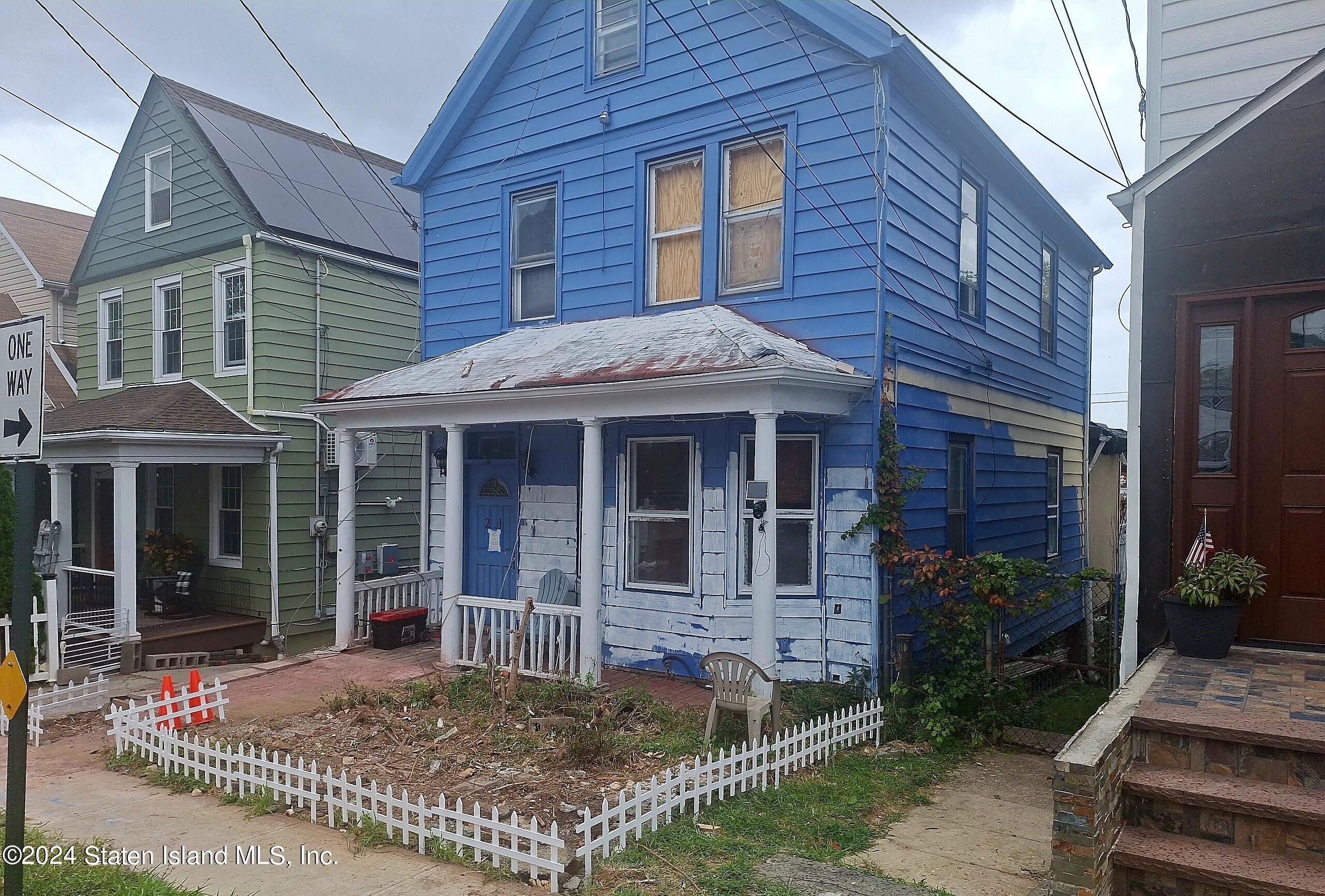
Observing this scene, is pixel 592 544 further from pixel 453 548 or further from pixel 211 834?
pixel 211 834

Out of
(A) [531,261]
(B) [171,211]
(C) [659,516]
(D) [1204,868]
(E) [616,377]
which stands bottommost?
(D) [1204,868]

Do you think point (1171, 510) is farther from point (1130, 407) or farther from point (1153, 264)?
point (1153, 264)

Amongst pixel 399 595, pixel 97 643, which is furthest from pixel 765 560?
pixel 97 643

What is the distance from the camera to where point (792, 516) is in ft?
29.5

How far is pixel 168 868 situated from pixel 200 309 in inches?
474

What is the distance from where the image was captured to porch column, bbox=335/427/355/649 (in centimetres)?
1102

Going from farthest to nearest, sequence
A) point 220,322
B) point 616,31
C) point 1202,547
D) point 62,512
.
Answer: point 220,322, point 62,512, point 616,31, point 1202,547

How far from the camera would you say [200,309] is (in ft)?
49.0

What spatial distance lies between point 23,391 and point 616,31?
8.30 m

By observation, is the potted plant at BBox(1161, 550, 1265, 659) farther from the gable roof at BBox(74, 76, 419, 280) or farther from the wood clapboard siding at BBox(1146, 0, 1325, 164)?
the gable roof at BBox(74, 76, 419, 280)

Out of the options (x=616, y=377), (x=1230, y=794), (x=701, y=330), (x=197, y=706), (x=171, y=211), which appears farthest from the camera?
(x=171, y=211)

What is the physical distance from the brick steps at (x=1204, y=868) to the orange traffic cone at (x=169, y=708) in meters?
7.35

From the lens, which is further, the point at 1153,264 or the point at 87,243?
the point at 87,243

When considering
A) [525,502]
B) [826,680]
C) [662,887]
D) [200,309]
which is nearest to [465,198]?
[525,502]
